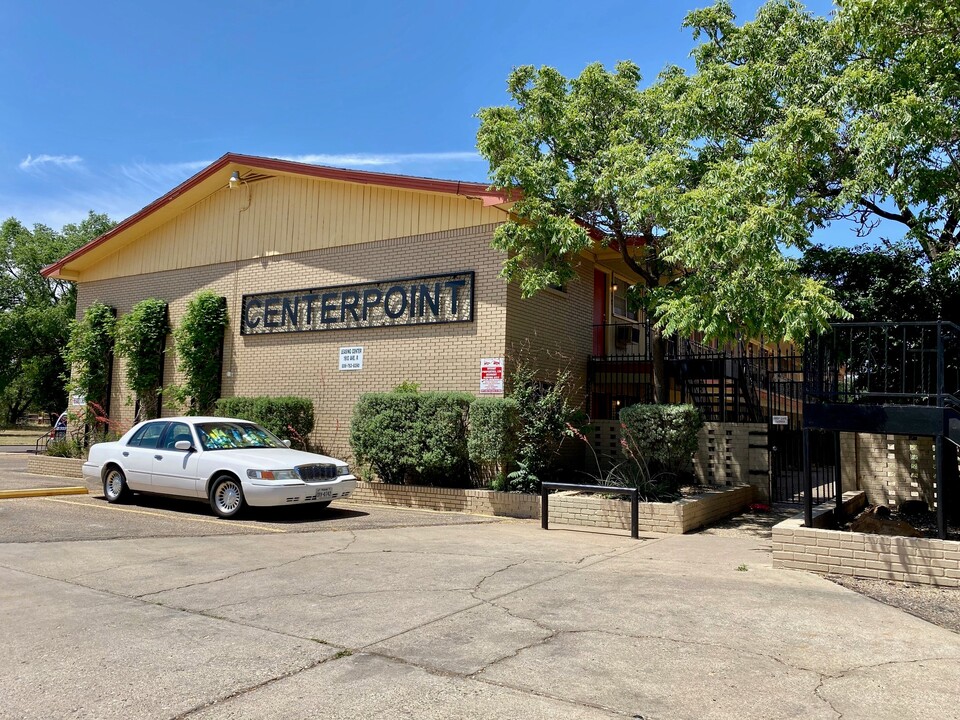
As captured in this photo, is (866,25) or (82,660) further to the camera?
(866,25)

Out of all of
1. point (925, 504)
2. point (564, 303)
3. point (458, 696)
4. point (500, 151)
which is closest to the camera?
point (458, 696)

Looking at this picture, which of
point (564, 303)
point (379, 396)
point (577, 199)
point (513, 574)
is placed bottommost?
point (513, 574)

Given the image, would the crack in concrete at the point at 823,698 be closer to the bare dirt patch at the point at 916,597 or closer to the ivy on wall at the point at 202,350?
the bare dirt patch at the point at 916,597

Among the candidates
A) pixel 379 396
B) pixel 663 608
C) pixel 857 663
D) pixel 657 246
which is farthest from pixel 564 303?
pixel 857 663

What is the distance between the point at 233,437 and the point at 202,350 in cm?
650

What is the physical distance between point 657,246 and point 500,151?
10.8 ft

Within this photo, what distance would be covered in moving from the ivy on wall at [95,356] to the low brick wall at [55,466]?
1.89 meters

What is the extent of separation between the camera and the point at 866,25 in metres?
9.54

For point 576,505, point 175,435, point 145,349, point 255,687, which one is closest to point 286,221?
point 145,349

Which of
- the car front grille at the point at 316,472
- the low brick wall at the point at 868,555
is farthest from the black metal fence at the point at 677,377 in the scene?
the car front grille at the point at 316,472

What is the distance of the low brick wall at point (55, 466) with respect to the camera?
17734 mm

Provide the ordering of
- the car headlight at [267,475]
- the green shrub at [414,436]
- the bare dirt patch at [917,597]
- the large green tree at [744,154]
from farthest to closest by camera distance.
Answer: the green shrub at [414,436], the car headlight at [267,475], the large green tree at [744,154], the bare dirt patch at [917,597]

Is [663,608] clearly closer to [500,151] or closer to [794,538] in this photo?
[794,538]

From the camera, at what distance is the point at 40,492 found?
13.9m
